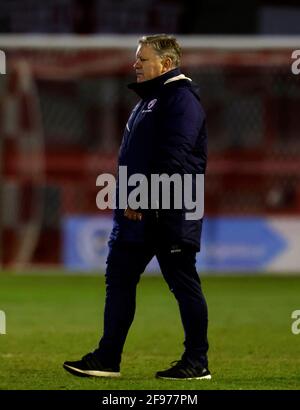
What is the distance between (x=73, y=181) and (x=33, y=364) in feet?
31.5

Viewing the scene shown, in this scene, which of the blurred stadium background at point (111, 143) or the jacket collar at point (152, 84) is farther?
the blurred stadium background at point (111, 143)

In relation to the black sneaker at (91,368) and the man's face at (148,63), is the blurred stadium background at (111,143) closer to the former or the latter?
the black sneaker at (91,368)

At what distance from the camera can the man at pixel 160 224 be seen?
7797 millimetres

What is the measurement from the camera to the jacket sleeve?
7746 mm

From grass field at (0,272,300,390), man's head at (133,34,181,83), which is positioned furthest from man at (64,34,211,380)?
grass field at (0,272,300,390)

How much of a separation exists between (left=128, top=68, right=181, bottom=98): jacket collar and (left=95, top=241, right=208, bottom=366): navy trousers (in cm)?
91

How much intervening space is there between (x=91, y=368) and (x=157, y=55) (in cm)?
191

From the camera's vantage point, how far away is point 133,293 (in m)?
8.10

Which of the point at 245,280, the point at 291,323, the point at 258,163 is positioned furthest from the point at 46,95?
the point at 291,323

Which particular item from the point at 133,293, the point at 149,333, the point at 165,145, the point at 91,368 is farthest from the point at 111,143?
the point at 165,145

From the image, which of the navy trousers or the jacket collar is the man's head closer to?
the jacket collar

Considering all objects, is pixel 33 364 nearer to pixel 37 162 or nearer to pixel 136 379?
pixel 136 379

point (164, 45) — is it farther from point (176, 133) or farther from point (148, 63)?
point (176, 133)

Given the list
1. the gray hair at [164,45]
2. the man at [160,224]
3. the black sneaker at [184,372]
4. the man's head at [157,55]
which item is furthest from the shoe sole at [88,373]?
the gray hair at [164,45]
